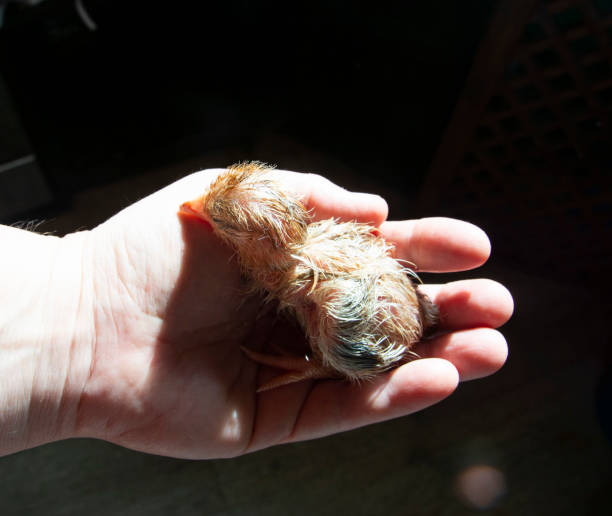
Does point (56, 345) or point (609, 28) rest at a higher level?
point (609, 28)

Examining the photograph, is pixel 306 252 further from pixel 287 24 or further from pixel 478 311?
pixel 287 24

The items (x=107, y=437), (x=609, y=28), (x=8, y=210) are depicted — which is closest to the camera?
(x=107, y=437)

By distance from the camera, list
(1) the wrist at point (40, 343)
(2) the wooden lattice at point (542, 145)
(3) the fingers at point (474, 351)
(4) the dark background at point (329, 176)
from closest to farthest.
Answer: (1) the wrist at point (40, 343) < (3) the fingers at point (474, 351) < (2) the wooden lattice at point (542, 145) < (4) the dark background at point (329, 176)

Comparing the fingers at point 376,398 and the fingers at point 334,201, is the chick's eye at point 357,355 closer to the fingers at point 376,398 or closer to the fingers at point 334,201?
the fingers at point 376,398

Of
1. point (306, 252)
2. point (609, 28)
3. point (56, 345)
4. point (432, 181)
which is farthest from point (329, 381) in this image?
point (609, 28)

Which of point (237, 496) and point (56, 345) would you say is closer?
point (56, 345)

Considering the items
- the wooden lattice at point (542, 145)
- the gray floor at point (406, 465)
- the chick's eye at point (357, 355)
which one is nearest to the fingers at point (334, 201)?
the chick's eye at point (357, 355)

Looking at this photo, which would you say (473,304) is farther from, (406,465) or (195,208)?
(406,465)
